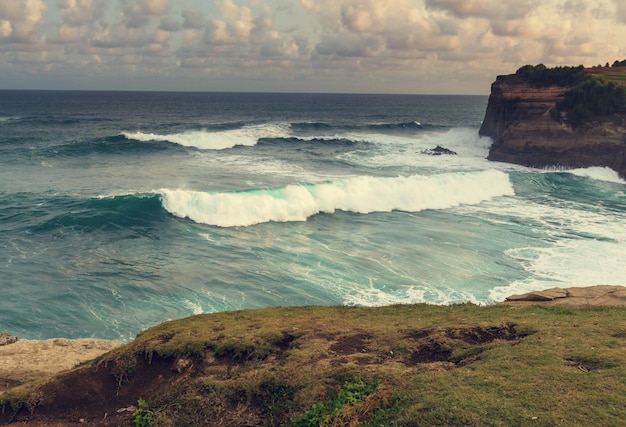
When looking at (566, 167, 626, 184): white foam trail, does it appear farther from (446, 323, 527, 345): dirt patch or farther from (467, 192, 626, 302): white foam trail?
(446, 323, 527, 345): dirt patch

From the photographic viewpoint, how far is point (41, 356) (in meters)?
14.5

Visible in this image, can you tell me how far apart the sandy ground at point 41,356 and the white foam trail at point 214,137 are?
53.3 meters

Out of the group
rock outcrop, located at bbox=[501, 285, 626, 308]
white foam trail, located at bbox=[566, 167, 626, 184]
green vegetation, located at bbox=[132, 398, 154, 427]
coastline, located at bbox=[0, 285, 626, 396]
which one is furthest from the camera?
white foam trail, located at bbox=[566, 167, 626, 184]

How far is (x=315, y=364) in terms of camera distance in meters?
11.2

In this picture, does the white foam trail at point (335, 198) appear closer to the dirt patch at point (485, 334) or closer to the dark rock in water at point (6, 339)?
the dark rock in water at point (6, 339)

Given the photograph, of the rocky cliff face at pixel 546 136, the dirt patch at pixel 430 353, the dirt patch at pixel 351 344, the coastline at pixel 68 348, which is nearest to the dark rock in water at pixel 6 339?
the coastline at pixel 68 348

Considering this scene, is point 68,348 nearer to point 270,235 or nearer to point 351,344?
point 351,344

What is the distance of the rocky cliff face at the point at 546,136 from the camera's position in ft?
169

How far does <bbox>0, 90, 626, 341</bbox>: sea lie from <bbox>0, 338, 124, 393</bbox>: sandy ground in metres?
2.97

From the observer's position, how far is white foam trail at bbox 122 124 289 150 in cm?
6950

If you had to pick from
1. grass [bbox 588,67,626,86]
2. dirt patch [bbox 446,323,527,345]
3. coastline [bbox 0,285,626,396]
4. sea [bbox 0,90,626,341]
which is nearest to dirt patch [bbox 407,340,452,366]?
dirt patch [bbox 446,323,527,345]

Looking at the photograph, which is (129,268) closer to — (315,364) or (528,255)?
(315,364)

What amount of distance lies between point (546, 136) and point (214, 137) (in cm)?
4574

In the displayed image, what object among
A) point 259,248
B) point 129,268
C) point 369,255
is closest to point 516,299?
point 369,255
